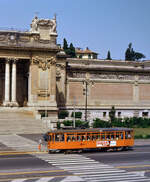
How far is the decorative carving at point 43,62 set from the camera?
64500mm

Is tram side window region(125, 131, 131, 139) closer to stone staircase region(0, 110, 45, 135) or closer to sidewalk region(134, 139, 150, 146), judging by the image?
sidewalk region(134, 139, 150, 146)

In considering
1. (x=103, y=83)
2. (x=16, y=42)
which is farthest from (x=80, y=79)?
(x=16, y=42)

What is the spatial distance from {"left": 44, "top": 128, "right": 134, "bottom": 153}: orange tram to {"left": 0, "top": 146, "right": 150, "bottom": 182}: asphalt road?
3.47ft

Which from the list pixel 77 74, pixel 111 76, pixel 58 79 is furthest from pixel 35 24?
pixel 111 76

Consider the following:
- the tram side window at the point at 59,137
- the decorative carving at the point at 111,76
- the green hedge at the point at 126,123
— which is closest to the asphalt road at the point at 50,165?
the tram side window at the point at 59,137

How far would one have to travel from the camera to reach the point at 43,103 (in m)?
64.5

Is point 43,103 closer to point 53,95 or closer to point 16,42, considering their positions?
point 53,95

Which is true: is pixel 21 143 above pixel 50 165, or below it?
above

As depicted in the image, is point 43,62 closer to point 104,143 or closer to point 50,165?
point 104,143

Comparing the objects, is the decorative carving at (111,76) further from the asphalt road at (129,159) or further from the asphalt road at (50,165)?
the asphalt road at (50,165)

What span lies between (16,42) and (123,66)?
25.6m

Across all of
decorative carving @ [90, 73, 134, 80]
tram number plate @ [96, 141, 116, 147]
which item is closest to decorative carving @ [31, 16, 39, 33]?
decorative carving @ [90, 73, 134, 80]

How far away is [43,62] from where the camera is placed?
64875 mm

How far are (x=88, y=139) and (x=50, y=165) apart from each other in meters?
9.02
